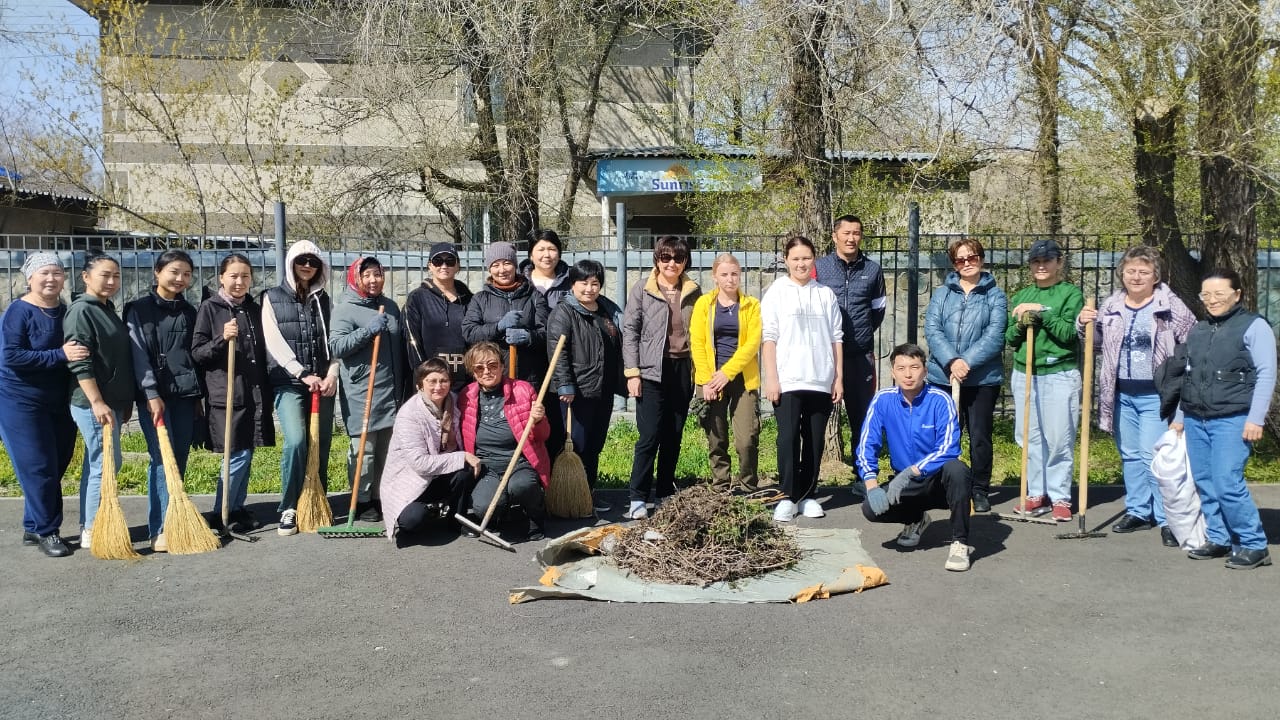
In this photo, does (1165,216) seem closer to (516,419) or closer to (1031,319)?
(1031,319)

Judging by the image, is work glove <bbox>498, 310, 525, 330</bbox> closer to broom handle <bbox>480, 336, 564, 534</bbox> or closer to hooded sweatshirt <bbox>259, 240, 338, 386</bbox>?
broom handle <bbox>480, 336, 564, 534</bbox>

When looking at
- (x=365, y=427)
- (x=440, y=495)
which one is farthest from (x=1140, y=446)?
(x=365, y=427)

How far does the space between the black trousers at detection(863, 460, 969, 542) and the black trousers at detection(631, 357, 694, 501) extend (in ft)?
5.06

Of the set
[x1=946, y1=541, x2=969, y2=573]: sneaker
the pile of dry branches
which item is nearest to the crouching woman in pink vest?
the pile of dry branches

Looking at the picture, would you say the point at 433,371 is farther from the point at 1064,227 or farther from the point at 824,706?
the point at 1064,227

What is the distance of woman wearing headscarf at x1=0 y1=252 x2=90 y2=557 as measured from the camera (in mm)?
5852

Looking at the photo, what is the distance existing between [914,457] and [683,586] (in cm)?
167

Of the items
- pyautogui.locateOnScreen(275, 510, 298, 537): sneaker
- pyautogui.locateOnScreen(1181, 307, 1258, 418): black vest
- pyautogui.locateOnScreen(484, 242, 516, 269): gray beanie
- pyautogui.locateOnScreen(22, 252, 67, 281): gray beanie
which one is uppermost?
pyautogui.locateOnScreen(484, 242, 516, 269): gray beanie

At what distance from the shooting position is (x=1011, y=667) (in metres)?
4.20

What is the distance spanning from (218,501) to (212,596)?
158 cm

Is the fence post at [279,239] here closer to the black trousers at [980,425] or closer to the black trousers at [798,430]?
the black trousers at [798,430]

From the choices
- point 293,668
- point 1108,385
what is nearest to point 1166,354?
point 1108,385

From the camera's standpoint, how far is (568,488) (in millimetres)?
6648

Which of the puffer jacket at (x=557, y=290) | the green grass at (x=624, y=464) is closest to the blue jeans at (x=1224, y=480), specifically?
the green grass at (x=624, y=464)
